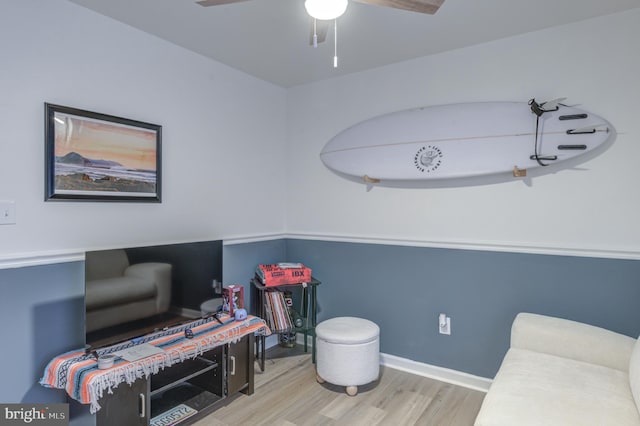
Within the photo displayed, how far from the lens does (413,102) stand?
115 inches

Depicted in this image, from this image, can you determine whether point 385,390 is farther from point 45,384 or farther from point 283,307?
point 45,384

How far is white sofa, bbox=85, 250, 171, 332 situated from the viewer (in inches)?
76.5

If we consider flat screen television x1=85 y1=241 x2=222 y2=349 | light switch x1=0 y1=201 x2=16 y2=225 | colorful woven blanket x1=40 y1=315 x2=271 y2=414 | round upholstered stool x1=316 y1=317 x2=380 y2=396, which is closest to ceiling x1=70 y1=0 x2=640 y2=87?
light switch x1=0 y1=201 x2=16 y2=225

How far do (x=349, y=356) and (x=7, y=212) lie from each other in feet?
6.87

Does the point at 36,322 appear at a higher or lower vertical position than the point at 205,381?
higher

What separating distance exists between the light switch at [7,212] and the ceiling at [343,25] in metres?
1.15

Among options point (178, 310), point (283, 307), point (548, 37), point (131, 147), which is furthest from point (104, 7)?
point (548, 37)

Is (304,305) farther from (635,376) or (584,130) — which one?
(584,130)

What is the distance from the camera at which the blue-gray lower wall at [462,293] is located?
2279 millimetres

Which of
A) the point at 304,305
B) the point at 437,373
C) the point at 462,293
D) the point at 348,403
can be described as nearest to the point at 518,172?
the point at 462,293

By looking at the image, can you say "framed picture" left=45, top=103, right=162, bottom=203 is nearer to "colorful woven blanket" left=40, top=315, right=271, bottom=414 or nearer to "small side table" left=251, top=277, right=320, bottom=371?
"colorful woven blanket" left=40, top=315, right=271, bottom=414

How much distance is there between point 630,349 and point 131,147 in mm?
2952

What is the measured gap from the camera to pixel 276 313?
3047 mm

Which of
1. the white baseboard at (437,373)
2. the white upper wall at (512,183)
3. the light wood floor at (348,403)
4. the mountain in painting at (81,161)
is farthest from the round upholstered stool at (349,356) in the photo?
the mountain in painting at (81,161)
